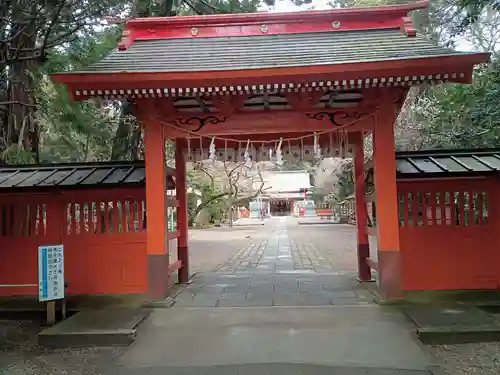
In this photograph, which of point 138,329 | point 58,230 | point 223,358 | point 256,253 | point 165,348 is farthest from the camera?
point 256,253

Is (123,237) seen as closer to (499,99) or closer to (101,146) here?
(499,99)

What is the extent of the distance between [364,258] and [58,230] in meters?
5.43

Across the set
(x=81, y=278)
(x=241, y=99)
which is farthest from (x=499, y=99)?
(x=81, y=278)

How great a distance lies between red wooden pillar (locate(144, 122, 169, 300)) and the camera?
638cm

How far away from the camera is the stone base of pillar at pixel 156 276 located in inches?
251

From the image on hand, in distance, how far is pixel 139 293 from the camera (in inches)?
267

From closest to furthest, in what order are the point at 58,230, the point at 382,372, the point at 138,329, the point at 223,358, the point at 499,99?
the point at 382,372
the point at 223,358
the point at 138,329
the point at 58,230
the point at 499,99

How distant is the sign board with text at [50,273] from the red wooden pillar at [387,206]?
4.62m

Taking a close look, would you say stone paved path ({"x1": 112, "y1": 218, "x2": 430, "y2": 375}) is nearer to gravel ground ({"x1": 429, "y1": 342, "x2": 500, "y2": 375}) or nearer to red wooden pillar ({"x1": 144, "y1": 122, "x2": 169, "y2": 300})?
gravel ground ({"x1": 429, "y1": 342, "x2": 500, "y2": 375})

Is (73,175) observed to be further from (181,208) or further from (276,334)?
(276,334)

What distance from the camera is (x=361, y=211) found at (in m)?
7.99

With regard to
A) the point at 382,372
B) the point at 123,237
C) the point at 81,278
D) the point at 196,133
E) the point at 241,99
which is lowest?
the point at 382,372

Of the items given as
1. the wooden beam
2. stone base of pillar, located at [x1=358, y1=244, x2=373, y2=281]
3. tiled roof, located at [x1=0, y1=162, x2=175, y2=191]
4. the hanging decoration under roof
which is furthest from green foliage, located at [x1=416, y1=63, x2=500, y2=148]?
tiled roof, located at [x1=0, y1=162, x2=175, y2=191]

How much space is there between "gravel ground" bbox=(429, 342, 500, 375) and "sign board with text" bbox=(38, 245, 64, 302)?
4.92 meters
